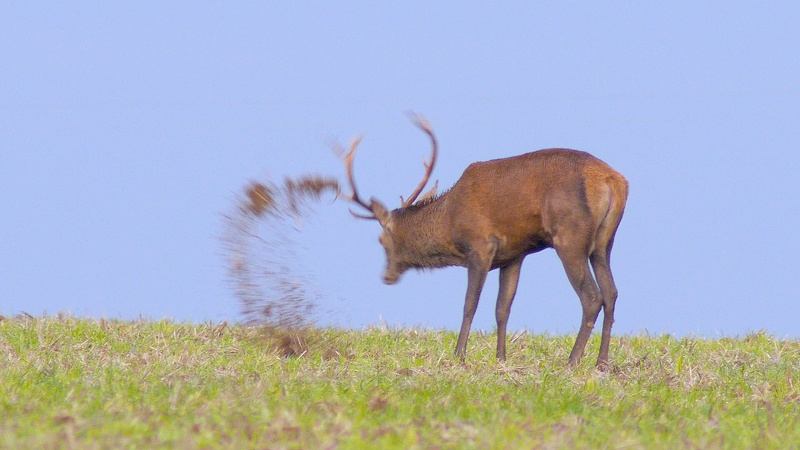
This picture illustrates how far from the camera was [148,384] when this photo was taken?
7176 mm

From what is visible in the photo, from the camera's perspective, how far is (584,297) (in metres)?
9.70

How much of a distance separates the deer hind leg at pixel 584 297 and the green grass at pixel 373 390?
0.19m

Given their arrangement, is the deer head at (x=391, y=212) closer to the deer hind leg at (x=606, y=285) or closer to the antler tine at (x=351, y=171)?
the antler tine at (x=351, y=171)

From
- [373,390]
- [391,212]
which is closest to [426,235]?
[391,212]

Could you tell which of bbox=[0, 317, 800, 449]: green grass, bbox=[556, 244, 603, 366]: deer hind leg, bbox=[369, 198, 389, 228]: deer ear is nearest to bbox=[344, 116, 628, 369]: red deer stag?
bbox=[556, 244, 603, 366]: deer hind leg

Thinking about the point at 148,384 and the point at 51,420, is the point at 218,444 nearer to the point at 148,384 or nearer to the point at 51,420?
the point at 51,420

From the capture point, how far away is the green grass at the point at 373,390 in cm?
511

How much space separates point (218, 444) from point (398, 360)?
4.64 meters

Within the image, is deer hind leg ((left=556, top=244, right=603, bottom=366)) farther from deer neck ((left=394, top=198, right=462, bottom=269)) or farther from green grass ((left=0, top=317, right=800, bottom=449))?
deer neck ((left=394, top=198, right=462, bottom=269))

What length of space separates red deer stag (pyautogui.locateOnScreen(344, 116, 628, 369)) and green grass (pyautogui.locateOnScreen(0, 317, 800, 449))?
581 millimetres

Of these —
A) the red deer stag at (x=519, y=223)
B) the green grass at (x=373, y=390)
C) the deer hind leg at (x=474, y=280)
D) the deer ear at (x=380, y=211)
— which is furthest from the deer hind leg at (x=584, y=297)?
the deer ear at (x=380, y=211)

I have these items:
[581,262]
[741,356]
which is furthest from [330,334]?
A: [741,356]

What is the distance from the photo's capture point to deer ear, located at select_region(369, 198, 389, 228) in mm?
11016

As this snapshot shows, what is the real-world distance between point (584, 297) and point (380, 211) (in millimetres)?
2421
